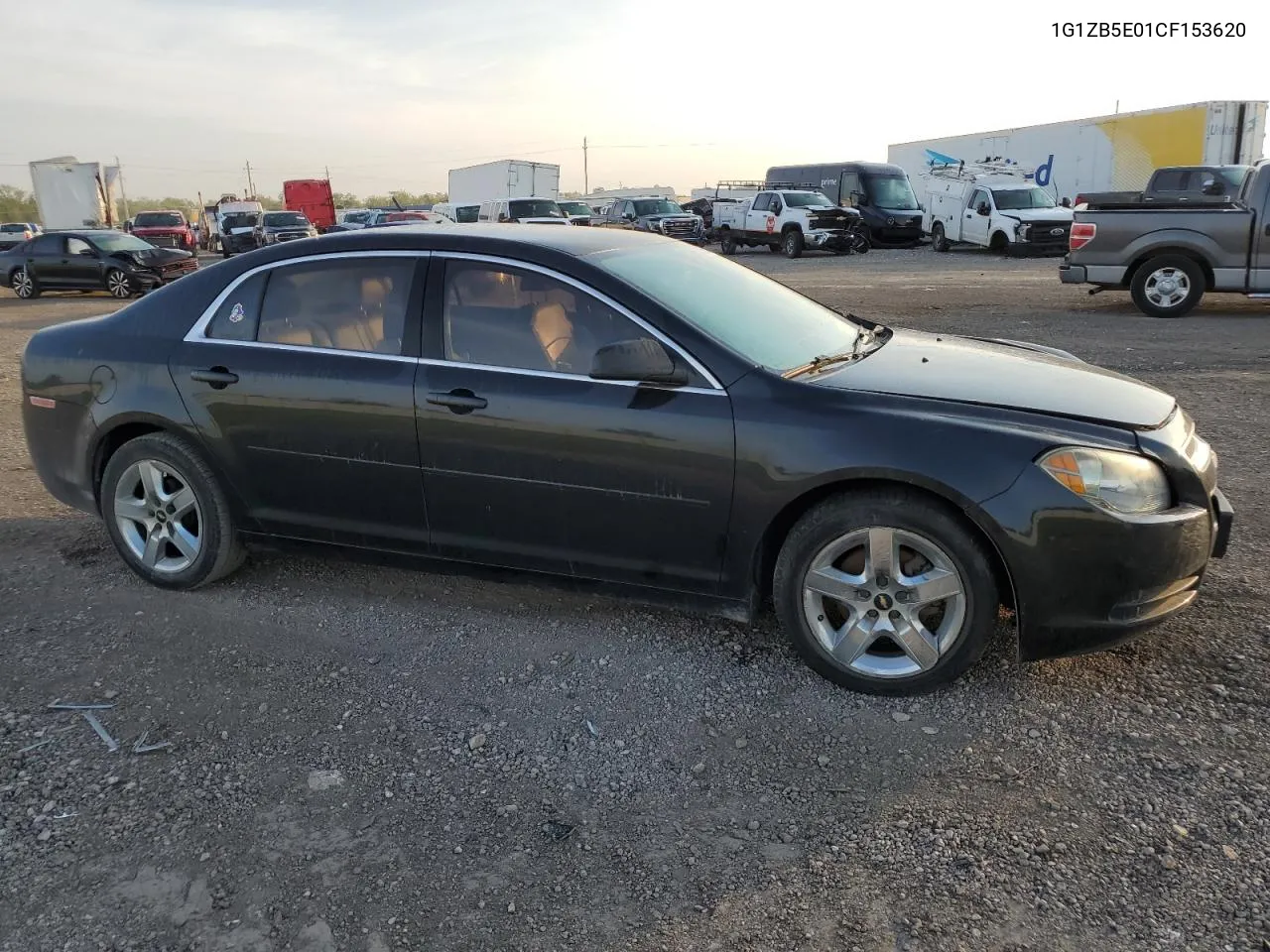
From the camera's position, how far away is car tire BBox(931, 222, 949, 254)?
28156 mm

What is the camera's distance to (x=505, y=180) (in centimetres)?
4031

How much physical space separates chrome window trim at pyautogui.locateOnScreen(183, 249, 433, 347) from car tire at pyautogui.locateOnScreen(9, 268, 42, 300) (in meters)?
19.7

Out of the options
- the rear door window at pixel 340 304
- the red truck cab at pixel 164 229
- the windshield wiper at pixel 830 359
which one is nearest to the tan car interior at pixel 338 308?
the rear door window at pixel 340 304

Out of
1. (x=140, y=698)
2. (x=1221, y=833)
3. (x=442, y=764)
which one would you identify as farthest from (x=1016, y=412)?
(x=140, y=698)

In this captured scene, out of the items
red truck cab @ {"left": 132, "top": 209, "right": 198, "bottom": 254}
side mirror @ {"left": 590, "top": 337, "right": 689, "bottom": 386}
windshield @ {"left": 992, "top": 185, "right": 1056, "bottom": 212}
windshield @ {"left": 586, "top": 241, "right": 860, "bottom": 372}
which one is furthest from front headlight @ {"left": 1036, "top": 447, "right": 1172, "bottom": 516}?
red truck cab @ {"left": 132, "top": 209, "right": 198, "bottom": 254}

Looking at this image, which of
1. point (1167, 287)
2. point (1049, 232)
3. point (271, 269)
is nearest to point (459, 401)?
point (271, 269)

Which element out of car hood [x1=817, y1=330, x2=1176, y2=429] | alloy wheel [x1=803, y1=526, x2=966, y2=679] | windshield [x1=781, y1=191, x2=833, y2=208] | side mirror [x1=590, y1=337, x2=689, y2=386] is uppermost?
windshield [x1=781, y1=191, x2=833, y2=208]

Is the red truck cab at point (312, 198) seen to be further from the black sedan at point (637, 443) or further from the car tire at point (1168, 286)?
the black sedan at point (637, 443)

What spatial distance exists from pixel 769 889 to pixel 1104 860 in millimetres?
887

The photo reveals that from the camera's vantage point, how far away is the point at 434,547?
3980 millimetres

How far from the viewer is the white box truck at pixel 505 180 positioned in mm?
40219

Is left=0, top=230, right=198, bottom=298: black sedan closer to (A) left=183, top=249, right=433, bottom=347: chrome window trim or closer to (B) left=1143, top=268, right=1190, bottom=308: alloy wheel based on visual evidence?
(A) left=183, top=249, right=433, bottom=347: chrome window trim

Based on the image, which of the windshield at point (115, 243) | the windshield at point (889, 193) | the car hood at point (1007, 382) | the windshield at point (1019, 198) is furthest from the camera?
the windshield at point (889, 193)

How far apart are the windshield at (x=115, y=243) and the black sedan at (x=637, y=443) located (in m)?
17.6
